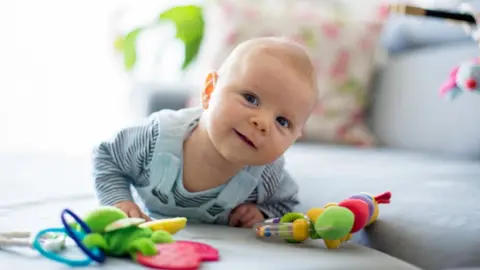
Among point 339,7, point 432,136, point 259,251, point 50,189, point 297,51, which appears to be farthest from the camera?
point 339,7

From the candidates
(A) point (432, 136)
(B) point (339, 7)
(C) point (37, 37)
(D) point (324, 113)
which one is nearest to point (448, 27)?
(A) point (432, 136)

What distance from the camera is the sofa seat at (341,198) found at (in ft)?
2.31

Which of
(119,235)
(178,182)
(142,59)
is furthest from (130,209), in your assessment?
(142,59)

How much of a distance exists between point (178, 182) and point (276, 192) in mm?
169

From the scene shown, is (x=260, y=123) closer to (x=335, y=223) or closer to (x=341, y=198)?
(x=335, y=223)

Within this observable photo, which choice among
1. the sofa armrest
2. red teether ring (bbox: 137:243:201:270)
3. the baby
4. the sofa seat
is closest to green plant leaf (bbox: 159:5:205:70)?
the sofa seat

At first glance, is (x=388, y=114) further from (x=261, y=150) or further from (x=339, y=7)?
(x=261, y=150)

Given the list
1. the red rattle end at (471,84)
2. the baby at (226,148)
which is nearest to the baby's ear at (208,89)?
the baby at (226,148)

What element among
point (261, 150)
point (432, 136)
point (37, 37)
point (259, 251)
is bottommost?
point (259, 251)

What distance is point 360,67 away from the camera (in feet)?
6.82

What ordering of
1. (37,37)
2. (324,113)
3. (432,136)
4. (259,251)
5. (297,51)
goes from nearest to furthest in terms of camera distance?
(259,251) < (297,51) < (432,136) < (324,113) < (37,37)

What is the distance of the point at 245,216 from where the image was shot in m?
0.96

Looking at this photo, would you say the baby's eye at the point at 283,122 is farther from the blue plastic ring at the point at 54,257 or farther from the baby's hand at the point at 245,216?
the blue plastic ring at the point at 54,257

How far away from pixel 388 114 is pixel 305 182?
3.14 feet
